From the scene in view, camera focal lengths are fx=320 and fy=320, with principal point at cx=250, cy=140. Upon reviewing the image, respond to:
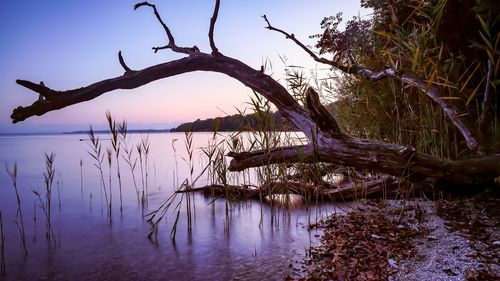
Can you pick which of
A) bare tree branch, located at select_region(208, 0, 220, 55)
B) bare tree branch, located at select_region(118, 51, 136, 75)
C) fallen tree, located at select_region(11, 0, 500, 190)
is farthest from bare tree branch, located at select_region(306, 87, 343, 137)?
bare tree branch, located at select_region(118, 51, 136, 75)

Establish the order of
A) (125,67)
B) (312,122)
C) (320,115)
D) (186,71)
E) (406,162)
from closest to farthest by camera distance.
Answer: (406,162)
(320,115)
(312,122)
(125,67)
(186,71)

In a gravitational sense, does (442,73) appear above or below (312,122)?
above

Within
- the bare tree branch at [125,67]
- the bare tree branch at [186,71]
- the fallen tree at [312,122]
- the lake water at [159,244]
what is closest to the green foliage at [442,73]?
the fallen tree at [312,122]

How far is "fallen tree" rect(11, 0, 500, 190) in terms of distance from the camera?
125 inches

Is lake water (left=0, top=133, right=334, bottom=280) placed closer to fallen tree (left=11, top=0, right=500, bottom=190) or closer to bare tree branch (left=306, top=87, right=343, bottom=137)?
fallen tree (left=11, top=0, right=500, bottom=190)

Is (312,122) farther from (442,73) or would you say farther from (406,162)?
(442,73)

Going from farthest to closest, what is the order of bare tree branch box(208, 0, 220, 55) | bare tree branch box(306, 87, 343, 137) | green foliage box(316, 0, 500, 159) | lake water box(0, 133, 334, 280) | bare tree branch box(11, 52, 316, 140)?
bare tree branch box(11, 52, 316, 140) < bare tree branch box(208, 0, 220, 55) < bare tree branch box(306, 87, 343, 137) < green foliage box(316, 0, 500, 159) < lake water box(0, 133, 334, 280)

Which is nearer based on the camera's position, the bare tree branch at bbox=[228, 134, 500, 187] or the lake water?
the lake water

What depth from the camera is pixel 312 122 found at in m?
3.57

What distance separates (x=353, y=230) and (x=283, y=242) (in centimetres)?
75

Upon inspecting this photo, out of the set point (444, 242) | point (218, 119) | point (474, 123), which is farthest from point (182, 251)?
point (474, 123)

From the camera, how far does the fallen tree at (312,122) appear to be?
3168 millimetres

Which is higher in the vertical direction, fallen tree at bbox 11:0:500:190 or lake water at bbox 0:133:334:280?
fallen tree at bbox 11:0:500:190

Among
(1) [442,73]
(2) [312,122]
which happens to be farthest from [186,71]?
(1) [442,73]
